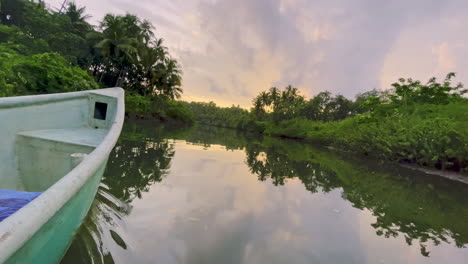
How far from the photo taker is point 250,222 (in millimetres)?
3180

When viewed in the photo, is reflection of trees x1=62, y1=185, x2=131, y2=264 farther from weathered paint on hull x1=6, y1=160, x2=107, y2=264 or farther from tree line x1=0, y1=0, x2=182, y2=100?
tree line x1=0, y1=0, x2=182, y2=100

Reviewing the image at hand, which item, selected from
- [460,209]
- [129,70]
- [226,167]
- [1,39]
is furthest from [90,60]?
[460,209]

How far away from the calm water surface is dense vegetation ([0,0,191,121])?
12.6 feet

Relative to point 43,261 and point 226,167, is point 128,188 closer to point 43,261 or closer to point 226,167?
point 43,261

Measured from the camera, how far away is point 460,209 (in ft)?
16.1

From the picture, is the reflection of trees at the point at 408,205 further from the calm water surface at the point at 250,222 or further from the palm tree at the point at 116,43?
the palm tree at the point at 116,43

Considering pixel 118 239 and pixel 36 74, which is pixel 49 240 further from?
pixel 36 74

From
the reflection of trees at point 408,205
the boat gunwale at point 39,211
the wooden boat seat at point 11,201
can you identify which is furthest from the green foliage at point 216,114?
the boat gunwale at point 39,211

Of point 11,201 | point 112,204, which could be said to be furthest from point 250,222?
point 11,201

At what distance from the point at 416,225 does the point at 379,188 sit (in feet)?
8.45

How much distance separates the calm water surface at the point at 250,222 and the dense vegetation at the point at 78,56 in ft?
12.6

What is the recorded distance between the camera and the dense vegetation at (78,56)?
687 centimetres

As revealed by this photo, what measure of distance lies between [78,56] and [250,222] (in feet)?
75.4

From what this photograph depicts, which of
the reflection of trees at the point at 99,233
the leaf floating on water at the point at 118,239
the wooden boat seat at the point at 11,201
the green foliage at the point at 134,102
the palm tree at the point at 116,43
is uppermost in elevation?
the palm tree at the point at 116,43
